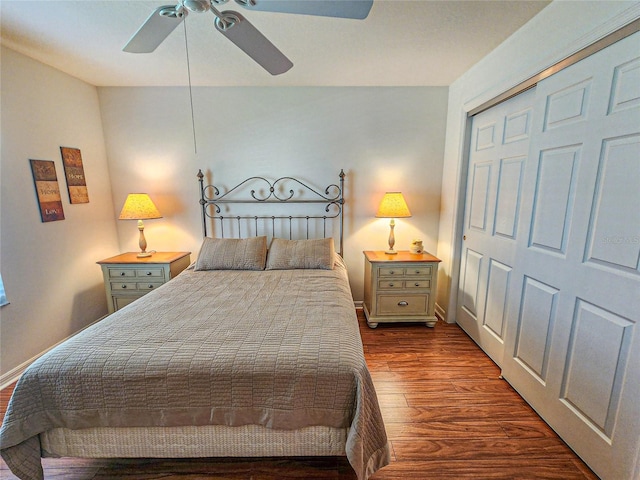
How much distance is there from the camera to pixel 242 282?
7.30 ft

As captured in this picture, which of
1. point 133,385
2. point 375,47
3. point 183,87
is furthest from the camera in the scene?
point 183,87

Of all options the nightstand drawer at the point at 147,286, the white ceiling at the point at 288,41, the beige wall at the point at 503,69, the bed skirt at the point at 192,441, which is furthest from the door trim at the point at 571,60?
the nightstand drawer at the point at 147,286

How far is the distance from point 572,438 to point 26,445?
2.72m

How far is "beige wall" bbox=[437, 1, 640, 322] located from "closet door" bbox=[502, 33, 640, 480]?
0.41 ft

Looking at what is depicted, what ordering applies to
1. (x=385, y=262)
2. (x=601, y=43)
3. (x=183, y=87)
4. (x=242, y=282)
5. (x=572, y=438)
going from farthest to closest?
(x=183, y=87), (x=385, y=262), (x=242, y=282), (x=572, y=438), (x=601, y=43)

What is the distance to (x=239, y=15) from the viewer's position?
4.00 ft

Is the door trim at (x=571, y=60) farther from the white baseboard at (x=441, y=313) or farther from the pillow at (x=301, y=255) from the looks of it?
the white baseboard at (x=441, y=313)

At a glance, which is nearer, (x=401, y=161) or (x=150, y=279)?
(x=150, y=279)

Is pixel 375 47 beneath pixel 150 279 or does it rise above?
above

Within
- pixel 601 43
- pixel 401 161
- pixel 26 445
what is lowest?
pixel 26 445

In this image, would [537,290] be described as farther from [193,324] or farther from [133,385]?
Answer: [133,385]

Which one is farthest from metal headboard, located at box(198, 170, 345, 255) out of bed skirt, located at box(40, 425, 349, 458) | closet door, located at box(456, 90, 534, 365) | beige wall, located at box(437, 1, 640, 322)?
bed skirt, located at box(40, 425, 349, 458)

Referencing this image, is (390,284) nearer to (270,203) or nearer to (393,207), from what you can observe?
(393,207)

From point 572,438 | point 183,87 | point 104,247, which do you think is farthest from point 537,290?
point 104,247
